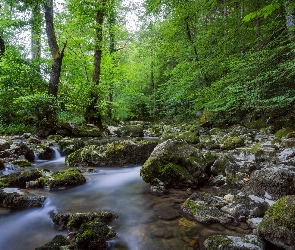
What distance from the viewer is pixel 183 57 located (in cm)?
1453

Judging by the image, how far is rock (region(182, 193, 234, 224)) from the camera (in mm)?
3088

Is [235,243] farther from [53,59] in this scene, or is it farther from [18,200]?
[53,59]

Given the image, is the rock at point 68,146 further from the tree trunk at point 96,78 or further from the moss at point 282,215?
the moss at point 282,215

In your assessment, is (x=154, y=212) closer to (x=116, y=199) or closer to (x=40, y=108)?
(x=116, y=199)

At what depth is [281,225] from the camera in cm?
237

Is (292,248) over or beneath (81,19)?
beneath

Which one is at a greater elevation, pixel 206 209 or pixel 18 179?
pixel 18 179

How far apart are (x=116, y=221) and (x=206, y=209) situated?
133cm

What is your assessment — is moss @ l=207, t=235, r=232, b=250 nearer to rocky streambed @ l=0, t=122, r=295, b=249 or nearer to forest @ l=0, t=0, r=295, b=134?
rocky streambed @ l=0, t=122, r=295, b=249

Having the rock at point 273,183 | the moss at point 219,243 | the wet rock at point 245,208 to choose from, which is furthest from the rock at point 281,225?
the rock at point 273,183

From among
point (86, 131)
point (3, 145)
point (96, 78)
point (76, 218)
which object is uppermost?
point (96, 78)

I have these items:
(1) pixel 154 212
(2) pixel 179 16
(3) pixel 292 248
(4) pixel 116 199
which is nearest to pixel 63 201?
(4) pixel 116 199

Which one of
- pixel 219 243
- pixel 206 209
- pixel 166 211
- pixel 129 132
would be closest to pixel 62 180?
pixel 166 211

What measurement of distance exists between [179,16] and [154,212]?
1145 centimetres
